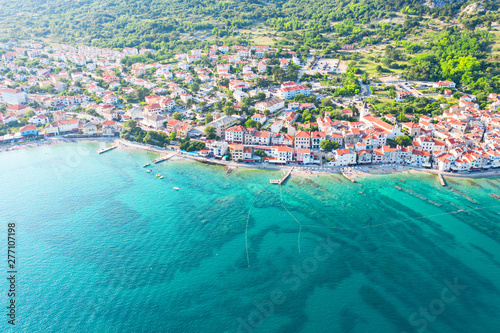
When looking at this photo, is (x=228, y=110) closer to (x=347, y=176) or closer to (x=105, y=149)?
(x=105, y=149)

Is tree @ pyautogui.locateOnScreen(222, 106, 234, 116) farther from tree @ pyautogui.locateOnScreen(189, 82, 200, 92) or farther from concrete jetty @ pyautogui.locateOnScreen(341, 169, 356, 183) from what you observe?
concrete jetty @ pyautogui.locateOnScreen(341, 169, 356, 183)

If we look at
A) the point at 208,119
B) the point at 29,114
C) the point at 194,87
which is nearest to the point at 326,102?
the point at 208,119

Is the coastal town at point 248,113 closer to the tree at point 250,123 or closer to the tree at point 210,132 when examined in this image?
the tree at point 250,123

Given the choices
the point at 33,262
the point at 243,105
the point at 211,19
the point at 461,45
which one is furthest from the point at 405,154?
the point at 211,19

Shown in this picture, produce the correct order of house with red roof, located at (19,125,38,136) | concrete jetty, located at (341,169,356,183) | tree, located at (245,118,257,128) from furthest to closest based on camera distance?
house with red roof, located at (19,125,38,136)
tree, located at (245,118,257,128)
concrete jetty, located at (341,169,356,183)

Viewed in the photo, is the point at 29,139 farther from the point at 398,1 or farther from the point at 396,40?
the point at 398,1

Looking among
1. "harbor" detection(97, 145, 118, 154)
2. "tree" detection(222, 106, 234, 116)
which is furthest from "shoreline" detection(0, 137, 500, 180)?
"tree" detection(222, 106, 234, 116)

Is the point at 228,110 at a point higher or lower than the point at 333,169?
higher
